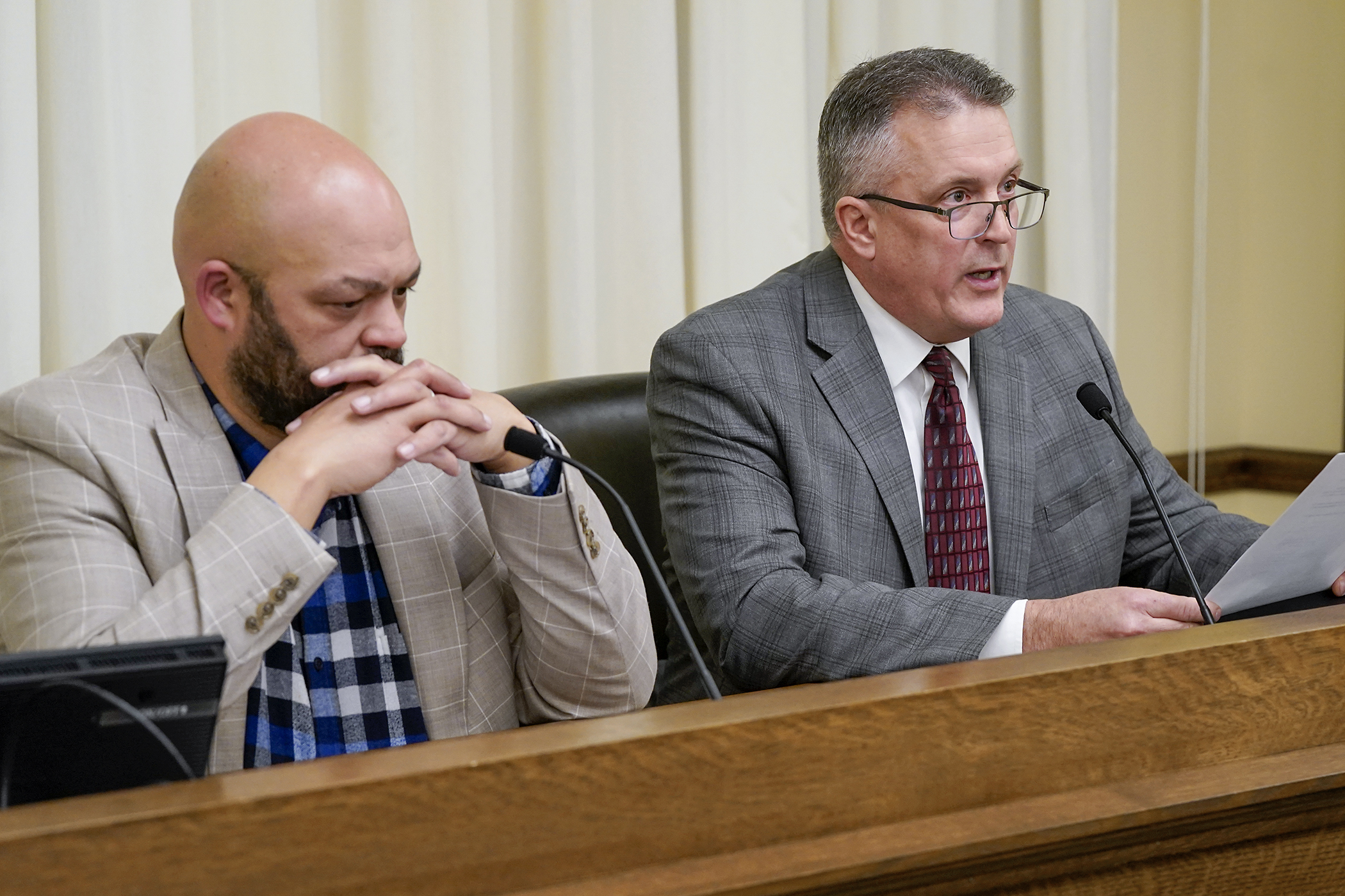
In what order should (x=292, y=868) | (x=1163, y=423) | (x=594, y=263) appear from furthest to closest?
1. (x=1163, y=423)
2. (x=594, y=263)
3. (x=292, y=868)

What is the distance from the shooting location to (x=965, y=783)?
100 cm

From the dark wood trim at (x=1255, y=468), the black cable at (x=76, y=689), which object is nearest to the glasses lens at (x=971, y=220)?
the black cable at (x=76, y=689)

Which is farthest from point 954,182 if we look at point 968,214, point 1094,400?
point 1094,400

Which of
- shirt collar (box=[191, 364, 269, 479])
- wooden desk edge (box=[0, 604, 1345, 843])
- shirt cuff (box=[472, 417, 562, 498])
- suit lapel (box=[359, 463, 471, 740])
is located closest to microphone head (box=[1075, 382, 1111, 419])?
wooden desk edge (box=[0, 604, 1345, 843])

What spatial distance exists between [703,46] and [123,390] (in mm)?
1564

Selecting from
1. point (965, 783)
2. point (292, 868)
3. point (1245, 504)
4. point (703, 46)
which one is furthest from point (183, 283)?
point (1245, 504)

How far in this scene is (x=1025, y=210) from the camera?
6.92 ft

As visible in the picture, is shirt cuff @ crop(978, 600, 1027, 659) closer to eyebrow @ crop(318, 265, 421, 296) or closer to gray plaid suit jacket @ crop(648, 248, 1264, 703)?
gray plaid suit jacket @ crop(648, 248, 1264, 703)

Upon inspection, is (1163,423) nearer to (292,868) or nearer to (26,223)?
(26,223)

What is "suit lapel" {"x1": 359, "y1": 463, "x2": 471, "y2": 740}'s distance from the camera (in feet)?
4.90

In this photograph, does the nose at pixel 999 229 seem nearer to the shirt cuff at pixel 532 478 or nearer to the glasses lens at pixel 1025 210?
the glasses lens at pixel 1025 210

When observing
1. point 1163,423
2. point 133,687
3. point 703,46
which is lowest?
point 1163,423

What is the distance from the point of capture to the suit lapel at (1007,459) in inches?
75.3

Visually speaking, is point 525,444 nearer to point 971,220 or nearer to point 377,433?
point 377,433
